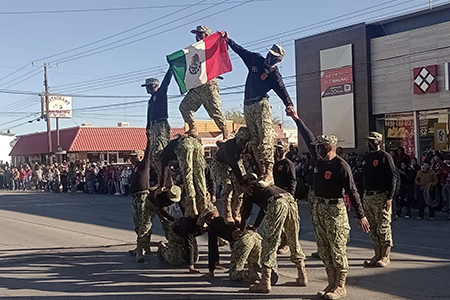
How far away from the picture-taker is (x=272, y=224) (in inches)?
268

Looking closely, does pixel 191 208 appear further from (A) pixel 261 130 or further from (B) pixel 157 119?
(B) pixel 157 119

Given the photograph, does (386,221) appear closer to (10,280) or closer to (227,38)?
(227,38)

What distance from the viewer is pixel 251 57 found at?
787 cm

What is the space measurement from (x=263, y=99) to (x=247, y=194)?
157cm

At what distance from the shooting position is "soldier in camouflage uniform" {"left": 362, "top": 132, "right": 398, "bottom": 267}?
8227 millimetres

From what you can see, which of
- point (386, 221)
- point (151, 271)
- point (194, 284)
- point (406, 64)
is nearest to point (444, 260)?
point (386, 221)

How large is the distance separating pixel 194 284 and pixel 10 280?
10.2ft

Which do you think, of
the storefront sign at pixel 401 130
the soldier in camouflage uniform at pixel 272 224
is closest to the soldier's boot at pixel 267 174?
the soldier in camouflage uniform at pixel 272 224

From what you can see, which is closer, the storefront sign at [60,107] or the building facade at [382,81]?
the building facade at [382,81]

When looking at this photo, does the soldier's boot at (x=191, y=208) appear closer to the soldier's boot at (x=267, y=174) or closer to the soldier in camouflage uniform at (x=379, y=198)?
the soldier's boot at (x=267, y=174)

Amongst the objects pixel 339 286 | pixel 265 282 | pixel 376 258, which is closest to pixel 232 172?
pixel 265 282

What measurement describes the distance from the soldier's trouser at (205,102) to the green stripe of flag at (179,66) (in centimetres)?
19

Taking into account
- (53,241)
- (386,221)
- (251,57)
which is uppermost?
(251,57)

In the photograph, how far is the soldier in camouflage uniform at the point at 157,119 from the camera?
940 cm
